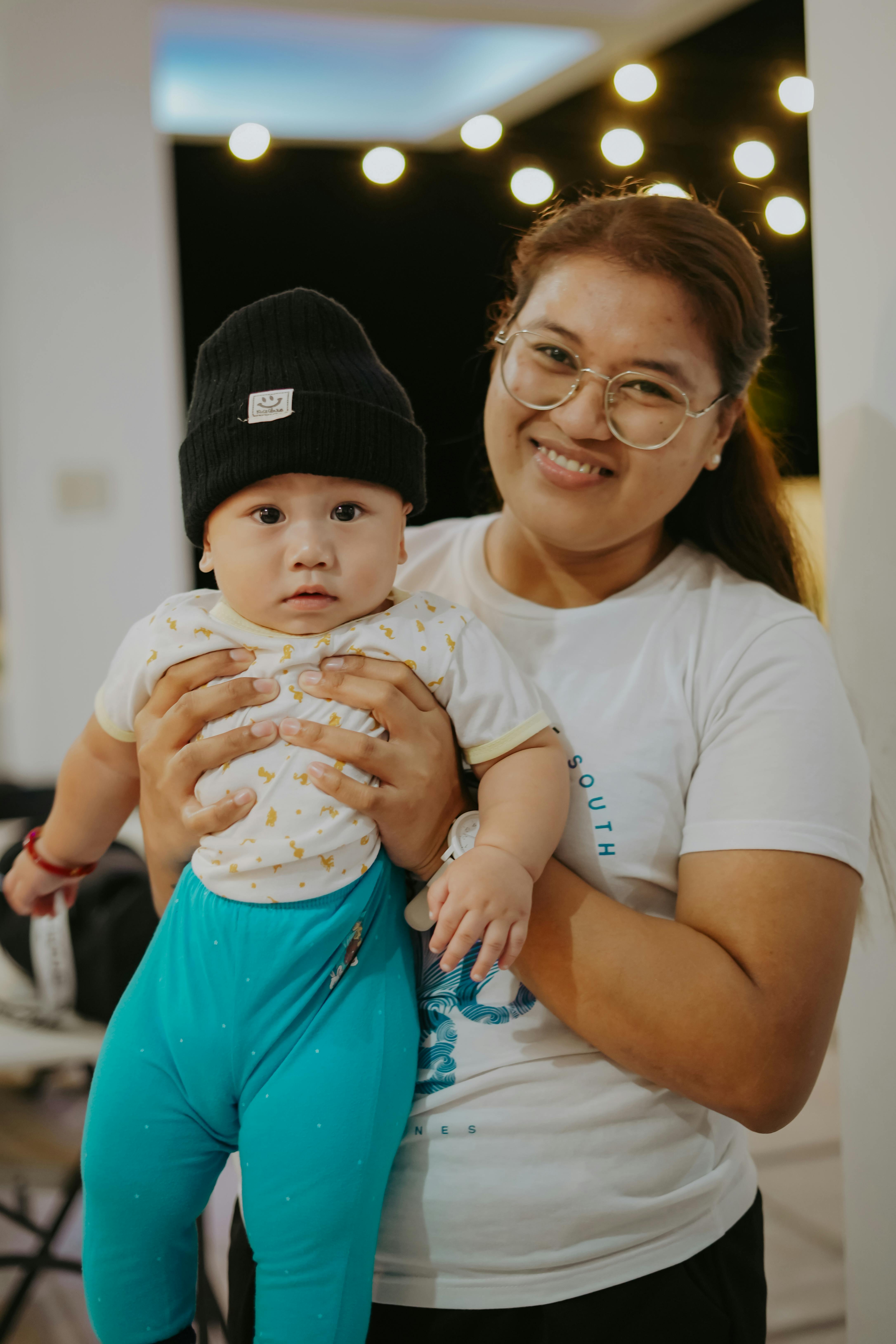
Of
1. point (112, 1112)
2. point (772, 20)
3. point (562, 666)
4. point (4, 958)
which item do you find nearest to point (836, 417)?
point (562, 666)

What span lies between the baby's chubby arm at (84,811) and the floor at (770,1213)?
1.38 meters

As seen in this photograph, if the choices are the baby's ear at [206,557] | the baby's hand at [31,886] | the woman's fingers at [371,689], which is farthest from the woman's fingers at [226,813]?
the baby's hand at [31,886]

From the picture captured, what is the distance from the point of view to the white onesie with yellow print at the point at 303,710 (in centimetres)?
97

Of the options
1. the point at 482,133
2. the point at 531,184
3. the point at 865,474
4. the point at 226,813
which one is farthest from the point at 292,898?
the point at 482,133

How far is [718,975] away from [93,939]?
1.27 metres

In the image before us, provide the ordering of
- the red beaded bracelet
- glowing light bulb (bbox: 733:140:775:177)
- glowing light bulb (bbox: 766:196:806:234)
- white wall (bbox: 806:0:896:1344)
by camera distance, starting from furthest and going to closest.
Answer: glowing light bulb (bbox: 733:140:775:177) < glowing light bulb (bbox: 766:196:806:234) < white wall (bbox: 806:0:896:1344) < the red beaded bracelet

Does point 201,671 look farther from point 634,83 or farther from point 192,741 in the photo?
point 634,83

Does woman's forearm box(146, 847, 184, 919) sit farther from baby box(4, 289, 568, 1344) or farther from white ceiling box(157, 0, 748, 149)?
white ceiling box(157, 0, 748, 149)

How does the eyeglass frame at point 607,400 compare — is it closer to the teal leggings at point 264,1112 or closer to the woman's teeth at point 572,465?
the woman's teeth at point 572,465

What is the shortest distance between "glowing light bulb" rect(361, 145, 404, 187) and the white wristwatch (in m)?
1.59

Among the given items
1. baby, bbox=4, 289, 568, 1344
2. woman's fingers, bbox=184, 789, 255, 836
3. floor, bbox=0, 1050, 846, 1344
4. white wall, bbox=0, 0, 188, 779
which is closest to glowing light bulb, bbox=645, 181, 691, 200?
baby, bbox=4, 289, 568, 1344

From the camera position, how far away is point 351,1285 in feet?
3.04

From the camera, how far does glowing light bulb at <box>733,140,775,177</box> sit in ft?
5.92

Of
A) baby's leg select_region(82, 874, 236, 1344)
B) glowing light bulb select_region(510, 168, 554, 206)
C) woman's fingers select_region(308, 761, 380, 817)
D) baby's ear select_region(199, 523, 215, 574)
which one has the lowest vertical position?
baby's leg select_region(82, 874, 236, 1344)
